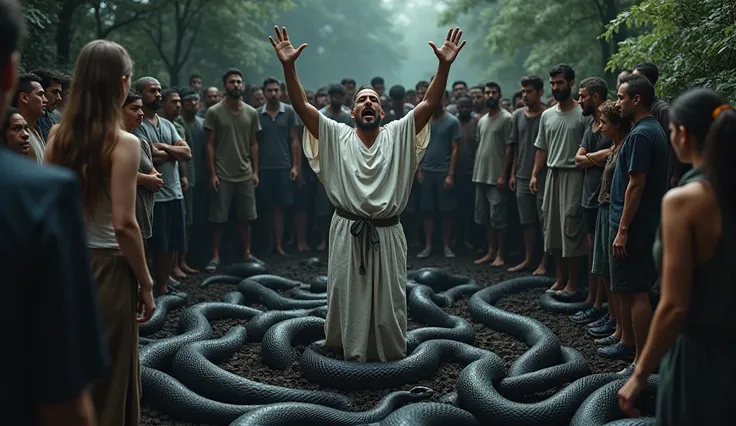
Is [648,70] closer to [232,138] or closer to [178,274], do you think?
[232,138]

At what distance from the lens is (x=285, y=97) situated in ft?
40.6

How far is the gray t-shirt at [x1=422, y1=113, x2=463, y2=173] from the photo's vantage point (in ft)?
33.6

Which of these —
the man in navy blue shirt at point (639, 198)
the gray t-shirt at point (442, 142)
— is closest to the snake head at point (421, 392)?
the man in navy blue shirt at point (639, 198)

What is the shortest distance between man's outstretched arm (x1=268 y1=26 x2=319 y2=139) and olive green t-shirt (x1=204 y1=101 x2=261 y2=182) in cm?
415

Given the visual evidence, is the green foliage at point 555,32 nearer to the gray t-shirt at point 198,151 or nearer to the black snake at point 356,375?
the gray t-shirt at point 198,151

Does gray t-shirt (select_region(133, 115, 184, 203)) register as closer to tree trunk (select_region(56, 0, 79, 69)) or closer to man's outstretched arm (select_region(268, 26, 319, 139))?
man's outstretched arm (select_region(268, 26, 319, 139))

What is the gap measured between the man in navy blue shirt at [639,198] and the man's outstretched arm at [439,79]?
1.26m

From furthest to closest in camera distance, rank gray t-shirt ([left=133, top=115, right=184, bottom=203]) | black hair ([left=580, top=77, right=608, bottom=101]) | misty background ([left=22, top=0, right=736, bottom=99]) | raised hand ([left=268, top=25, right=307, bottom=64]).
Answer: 1. gray t-shirt ([left=133, top=115, right=184, bottom=203])
2. black hair ([left=580, top=77, right=608, bottom=101])
3. misty background ([left=22, top=0, right=736, bottom=99])
4. raised hand ([left=268, top=25, right=307, bottom=64])

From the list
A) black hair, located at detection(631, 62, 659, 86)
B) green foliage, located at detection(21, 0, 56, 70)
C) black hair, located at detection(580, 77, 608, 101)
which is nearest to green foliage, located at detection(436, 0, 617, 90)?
black hair, located at detection(580, 77, 608, 101)

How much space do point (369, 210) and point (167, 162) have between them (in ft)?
10.3

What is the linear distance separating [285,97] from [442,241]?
3.73 m

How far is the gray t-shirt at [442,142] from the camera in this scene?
10242 millimetres

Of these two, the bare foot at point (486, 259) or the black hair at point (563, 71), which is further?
A: the bare foot at point (486, 259)

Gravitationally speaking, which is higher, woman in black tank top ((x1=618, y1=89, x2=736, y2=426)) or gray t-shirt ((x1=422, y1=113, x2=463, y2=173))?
gray t-shirt ((x1=422, y1=113, x2=463, y2=173))
